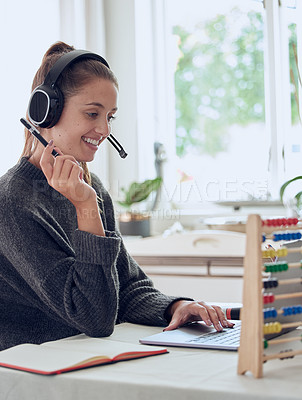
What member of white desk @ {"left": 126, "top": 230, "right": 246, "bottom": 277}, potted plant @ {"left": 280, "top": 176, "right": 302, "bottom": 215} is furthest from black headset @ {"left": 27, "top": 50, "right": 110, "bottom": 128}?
potted plant @ {"left": 280, "top": 176, "right": 302, "bottom": 215}

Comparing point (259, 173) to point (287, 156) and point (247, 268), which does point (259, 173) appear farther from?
point (247, 268)

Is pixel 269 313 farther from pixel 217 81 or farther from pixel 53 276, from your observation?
pixel 217 81

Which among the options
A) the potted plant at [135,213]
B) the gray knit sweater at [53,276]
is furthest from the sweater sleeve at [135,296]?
the potted plant at [135,213]

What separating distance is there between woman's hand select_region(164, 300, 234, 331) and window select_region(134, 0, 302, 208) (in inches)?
82.7

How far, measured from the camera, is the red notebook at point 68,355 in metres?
0.86

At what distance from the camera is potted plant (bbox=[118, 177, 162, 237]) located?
3.08 meters

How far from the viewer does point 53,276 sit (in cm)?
116

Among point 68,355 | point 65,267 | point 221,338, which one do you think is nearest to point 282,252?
point 221,338

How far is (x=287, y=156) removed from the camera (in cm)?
320

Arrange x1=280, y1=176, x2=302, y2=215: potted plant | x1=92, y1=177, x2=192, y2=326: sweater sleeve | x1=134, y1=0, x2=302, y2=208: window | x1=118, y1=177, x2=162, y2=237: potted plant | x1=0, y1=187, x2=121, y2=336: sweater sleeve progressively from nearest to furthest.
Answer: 1. x1=0, y1=187, x2=121, y2=336: sweater sleeve
2. x1=92, y1=177, x2=192, y2=326: sweater sleeve
3. x1=280, y1=176, x2=302, y2=215: potted plant
4. x1=118, y1=177, x2=162, y2=237: potted plant
5. x1=134, y1=0, x2=302, y2=208: window

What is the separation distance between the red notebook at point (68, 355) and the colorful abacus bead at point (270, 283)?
22 centimetres

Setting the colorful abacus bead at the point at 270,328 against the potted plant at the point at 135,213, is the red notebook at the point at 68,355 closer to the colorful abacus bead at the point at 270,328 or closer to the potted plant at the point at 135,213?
the colorful abacus bead at the point at 270,328

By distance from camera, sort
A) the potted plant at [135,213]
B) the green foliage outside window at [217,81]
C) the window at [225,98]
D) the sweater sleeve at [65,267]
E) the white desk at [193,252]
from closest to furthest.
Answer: the sweater sleeve at [65,267]
the white desk at [193,252]
the potted plant at [135,213]
the window at [225,98]
the green foliage outside window at [217,81]

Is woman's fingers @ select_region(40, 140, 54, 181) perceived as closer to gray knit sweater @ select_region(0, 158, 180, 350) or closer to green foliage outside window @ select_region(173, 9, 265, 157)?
gray knit sweater @ select_region(0, 158, 180, 350)
